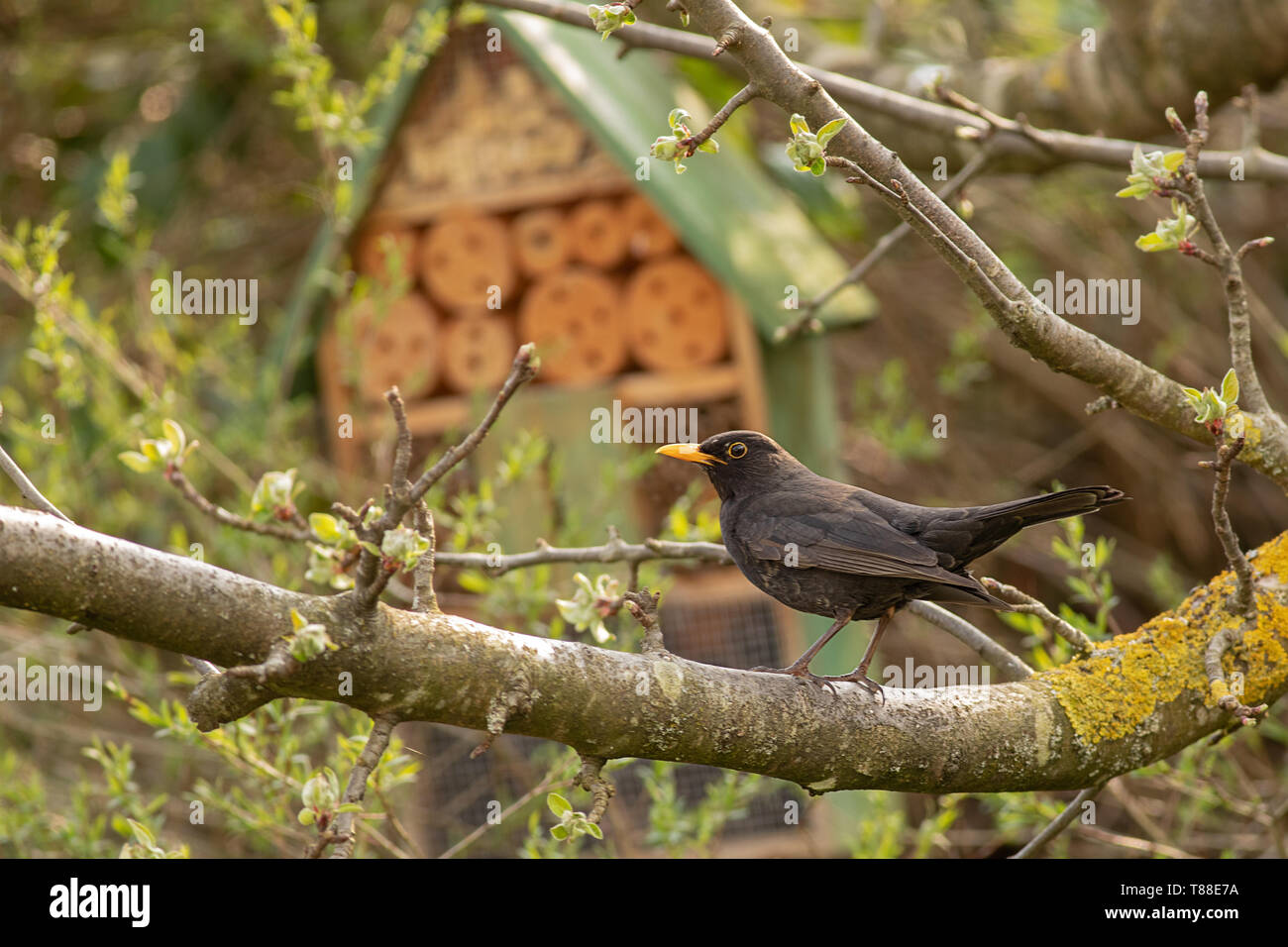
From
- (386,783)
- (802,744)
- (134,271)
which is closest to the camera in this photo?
(802,744)

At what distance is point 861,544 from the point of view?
2.96 m

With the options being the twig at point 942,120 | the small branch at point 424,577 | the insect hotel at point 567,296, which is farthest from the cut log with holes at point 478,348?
the small branch at point 424,577

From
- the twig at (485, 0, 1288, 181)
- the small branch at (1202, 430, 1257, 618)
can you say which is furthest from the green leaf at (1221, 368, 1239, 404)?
the twig at (485, 0, 1288, 181)

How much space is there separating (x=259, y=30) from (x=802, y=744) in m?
6.03

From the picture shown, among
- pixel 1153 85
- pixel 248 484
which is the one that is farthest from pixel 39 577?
pixel 1153 85

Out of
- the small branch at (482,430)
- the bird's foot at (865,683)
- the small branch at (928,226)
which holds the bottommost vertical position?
the bird's foot at (865,683)

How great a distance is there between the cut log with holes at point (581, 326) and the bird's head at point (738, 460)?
1.60 meters

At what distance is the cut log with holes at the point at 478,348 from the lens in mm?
5117

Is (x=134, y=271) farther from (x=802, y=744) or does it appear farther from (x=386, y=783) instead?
(x=802, y=744)

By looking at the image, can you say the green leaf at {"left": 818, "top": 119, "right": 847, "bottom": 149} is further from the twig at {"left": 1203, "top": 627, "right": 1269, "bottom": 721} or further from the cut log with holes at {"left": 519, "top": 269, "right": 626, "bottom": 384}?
the cut log with holes at {"left": 519, "top": 269, "right": 626, "bottom": 384}

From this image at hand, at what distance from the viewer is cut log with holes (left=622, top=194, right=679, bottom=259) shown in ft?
16.1

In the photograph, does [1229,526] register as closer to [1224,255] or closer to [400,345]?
[1224,255]

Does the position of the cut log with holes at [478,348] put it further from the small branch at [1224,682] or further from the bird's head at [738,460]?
the small branch at [1224,682]

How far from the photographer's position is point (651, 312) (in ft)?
16.1
